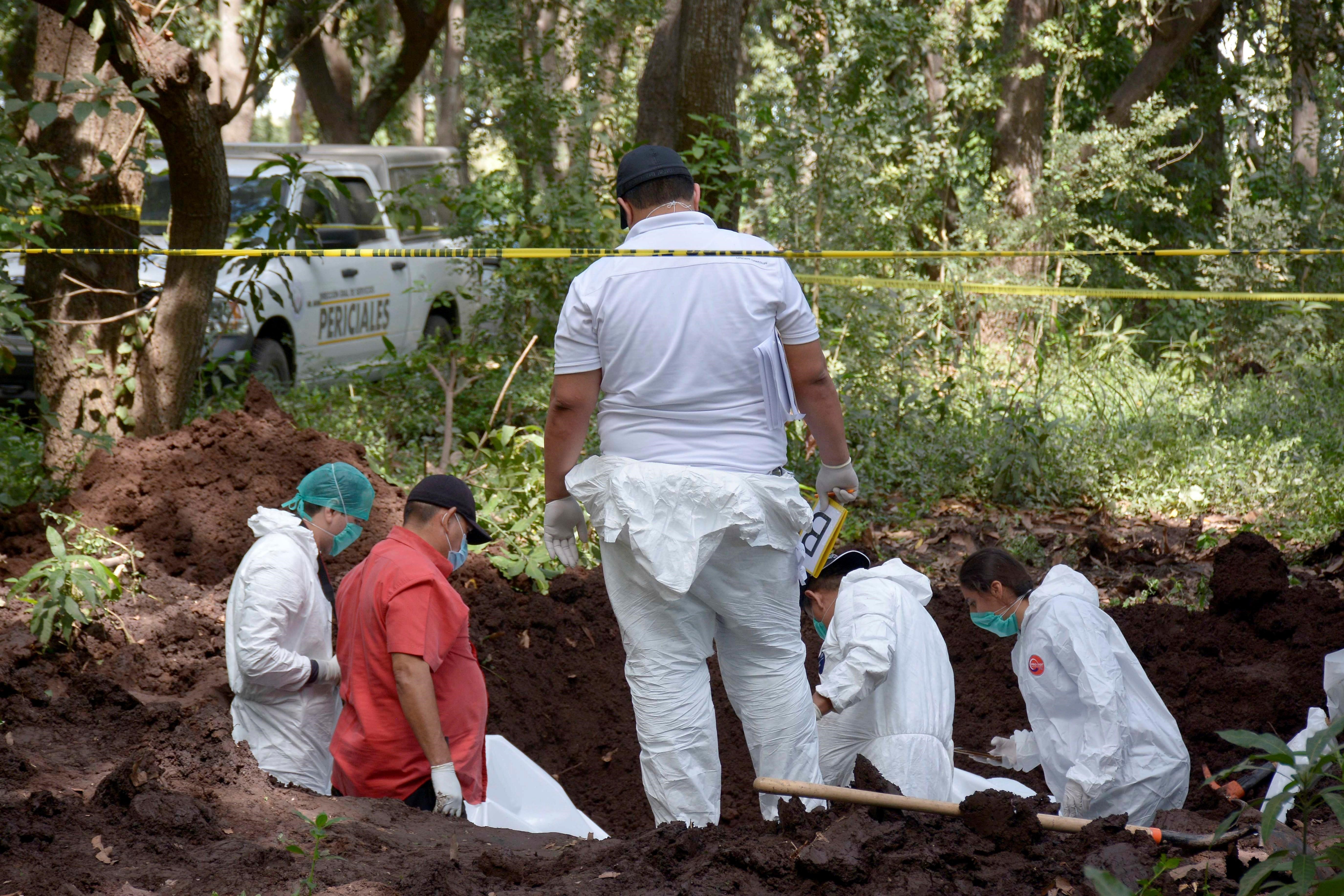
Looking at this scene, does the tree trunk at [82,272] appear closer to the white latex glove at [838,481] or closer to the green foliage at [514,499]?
the green foliage at [514,499]

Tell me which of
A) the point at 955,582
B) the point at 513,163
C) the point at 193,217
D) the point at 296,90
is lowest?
the point at 955,582

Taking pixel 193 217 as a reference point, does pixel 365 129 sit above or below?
above

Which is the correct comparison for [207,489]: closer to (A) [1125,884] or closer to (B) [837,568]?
(B) [837,568]

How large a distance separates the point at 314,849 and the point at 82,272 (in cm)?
463

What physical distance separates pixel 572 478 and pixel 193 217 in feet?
13.3

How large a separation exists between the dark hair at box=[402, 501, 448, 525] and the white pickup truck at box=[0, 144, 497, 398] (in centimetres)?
396

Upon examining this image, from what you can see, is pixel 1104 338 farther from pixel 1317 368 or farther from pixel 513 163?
pixel 513 163

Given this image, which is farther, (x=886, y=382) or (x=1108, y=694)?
(x=886, y=382)

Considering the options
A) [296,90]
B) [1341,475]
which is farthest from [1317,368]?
[296,90]

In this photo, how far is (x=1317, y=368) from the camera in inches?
398

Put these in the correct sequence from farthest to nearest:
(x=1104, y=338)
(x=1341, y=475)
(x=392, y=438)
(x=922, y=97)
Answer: (x=922, y=97) < (x=1104, y=338) < (x=392, y=438) < (x=1341, y=475)

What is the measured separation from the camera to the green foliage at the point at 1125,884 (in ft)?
7.20

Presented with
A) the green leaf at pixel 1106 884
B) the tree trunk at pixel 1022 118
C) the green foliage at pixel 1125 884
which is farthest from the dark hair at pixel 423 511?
the tree trunk at pixel 1022 118

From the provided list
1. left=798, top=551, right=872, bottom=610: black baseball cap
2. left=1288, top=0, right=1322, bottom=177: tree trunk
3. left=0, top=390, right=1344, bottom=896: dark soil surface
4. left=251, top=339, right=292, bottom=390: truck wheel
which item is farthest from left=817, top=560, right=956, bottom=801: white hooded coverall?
left=1288, top=0, right=1322, bottom=177: tree trunk
